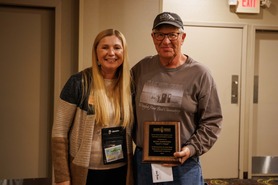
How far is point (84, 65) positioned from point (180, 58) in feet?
4.88

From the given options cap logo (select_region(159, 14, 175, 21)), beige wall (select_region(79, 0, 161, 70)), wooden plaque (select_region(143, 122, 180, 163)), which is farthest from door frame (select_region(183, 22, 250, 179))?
wooden plaque (select_region(143, 122, 180, 163))

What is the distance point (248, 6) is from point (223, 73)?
2.86 feet

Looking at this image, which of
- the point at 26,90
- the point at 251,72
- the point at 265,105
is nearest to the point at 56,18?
the point at 26,90

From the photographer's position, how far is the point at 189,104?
1.44 metres

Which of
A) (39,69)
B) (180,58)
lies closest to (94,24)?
(39,69)

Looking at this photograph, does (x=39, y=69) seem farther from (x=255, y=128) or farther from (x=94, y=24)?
(x=255, y=128)

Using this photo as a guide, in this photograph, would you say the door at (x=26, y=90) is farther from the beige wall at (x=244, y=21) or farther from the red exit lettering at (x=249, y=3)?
the red exit lettering at (x=249, y=3)

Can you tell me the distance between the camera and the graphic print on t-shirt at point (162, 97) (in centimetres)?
144

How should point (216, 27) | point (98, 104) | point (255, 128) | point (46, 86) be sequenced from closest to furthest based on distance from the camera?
point (98, 104) < point (46, 86) < point (216, 27) < point (255, 128)

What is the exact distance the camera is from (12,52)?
2.87 metres

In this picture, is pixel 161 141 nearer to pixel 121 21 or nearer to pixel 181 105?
pixel 181 105

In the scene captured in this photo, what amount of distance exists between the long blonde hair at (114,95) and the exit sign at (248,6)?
7.94 ft

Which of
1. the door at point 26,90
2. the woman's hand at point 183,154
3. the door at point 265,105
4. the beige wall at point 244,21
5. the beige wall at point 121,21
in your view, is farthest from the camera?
the door at point 265,105

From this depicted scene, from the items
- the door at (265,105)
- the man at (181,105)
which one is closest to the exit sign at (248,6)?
the door at (265,105)
